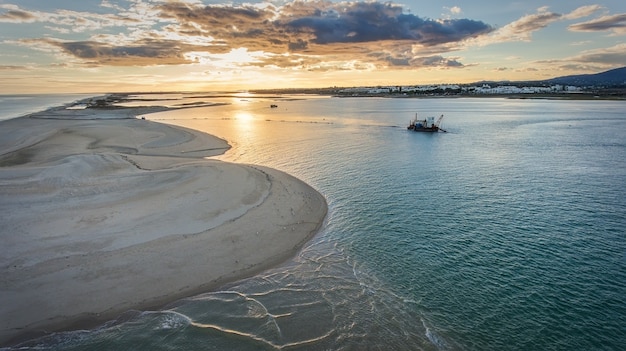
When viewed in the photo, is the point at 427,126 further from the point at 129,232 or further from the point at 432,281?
the point at 129,232

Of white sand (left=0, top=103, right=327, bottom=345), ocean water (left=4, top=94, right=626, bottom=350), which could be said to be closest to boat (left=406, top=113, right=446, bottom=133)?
ocean water (left=4, top=94, right=626, bottom=350)

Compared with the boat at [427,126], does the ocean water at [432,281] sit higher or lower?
lower

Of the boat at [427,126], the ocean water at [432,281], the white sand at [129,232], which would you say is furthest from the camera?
the boat at [427,126]

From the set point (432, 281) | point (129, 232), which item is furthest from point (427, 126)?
point (129, 232)

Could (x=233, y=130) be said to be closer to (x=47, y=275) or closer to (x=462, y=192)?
(x=462, y=192)

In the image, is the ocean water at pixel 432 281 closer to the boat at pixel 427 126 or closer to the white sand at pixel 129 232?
the white sand at pixel 129 232

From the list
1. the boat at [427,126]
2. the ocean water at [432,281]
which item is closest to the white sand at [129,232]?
the ocean water at [432,281]

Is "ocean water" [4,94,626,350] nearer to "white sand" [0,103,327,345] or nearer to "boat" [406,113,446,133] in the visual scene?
"white sand" [0,103,327,345]

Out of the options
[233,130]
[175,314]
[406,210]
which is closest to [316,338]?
[175,314]

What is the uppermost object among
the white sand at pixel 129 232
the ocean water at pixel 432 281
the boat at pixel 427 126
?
the boat at pixel 427 126
